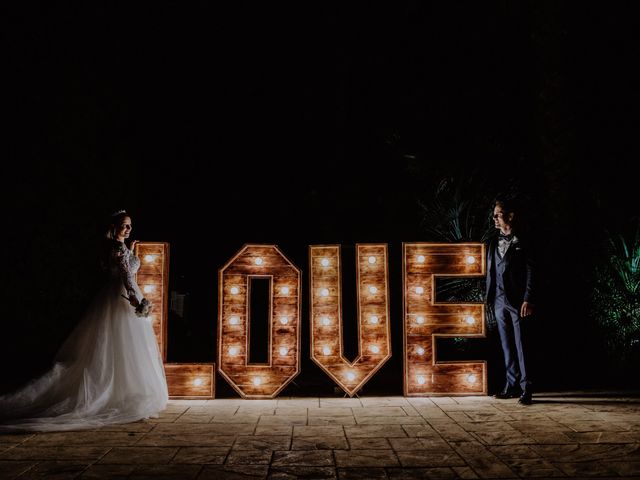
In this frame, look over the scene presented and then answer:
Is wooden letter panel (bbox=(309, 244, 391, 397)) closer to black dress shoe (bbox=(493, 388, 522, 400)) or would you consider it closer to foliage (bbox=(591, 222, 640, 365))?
black dress shoe (bbox=(493, 388, 522, 400))

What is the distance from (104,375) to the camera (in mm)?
5238

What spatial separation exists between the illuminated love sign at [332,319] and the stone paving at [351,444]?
0.46 metres

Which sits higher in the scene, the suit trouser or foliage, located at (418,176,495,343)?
foliage, located at (418,176,495,343)

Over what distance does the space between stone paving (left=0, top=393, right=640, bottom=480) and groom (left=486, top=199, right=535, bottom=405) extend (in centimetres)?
48

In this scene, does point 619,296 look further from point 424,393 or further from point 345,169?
point 345,169

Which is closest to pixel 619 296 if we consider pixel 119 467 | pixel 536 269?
pixel 536 269

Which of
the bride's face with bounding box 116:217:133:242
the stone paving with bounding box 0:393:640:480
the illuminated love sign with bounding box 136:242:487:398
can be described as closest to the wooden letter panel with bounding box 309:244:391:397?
the illuminated love sign with bounding box 136:242:487:398

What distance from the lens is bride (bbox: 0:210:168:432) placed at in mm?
4812

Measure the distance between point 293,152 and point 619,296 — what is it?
7969 mm

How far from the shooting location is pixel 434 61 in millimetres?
10547

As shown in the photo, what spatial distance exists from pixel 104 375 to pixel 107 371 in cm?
5

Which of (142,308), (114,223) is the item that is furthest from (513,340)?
(114,223)

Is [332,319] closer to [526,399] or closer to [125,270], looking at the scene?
[526,399]

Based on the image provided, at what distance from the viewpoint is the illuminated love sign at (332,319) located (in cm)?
610
